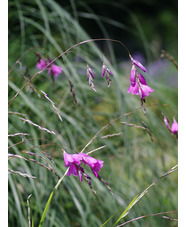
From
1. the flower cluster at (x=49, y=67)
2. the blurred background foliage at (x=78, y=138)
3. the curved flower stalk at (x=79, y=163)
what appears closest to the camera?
the curved flower stalk at (x=79, y=163)

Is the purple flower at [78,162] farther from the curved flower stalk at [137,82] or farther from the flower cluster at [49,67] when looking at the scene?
the flower cluster at [49,67]

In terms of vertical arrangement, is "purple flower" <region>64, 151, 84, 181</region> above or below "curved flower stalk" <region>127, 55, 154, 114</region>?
below

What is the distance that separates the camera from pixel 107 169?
Result: 151 centimetres

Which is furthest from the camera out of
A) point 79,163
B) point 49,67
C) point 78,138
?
point 78,138

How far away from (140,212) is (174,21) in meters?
8.71

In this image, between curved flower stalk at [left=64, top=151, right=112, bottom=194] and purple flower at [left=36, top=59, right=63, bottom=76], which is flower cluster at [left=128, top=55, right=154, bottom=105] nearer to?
curved flower stalk at [left=64, top=151, right=112, bottom=194]

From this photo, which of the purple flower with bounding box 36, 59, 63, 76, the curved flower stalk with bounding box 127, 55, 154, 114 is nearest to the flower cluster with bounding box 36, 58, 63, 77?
the purple flower with bounding box 36, 59, 63, 76

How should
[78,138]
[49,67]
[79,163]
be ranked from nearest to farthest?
[79,163] → [49,67] → [78,138]

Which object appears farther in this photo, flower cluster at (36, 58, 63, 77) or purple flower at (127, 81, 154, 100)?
flower cluster at (36, 58, 63, 77)

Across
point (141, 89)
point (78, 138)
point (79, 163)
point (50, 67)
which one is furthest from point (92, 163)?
point (78, 138)

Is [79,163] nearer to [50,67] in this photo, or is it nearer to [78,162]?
[78,162]

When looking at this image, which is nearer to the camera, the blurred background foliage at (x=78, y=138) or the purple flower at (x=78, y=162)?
the purple flower at (x=78, y=162)

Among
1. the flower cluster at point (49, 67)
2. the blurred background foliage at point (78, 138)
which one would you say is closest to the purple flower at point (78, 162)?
the blurred background foliage at point (78, 138)
